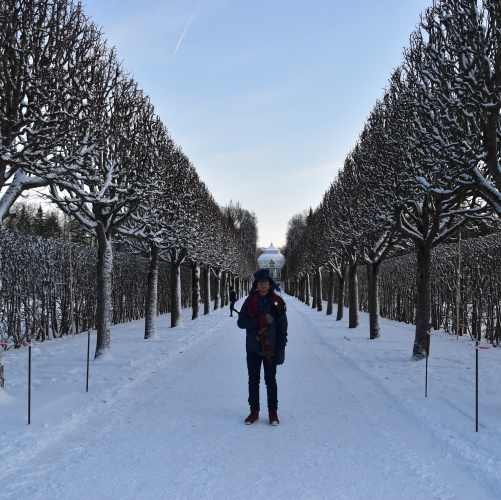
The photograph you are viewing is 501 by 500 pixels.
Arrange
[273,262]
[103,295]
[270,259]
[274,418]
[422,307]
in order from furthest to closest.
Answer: [270,259] → [273,262] → [103,295] → [422,307] → [274,418]

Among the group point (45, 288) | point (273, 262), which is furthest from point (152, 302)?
point (273, 262)

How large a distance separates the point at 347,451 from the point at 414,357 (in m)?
6.72

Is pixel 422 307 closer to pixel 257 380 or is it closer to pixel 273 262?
pixel 257 380

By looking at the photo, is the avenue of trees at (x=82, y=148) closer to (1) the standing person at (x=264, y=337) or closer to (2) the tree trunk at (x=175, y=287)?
(2) the tree trunk at (x=175, y=287)

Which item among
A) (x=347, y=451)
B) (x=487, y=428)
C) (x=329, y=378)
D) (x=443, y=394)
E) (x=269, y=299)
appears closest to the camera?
(x=347, y=451)

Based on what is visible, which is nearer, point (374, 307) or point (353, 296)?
point (374, 307)

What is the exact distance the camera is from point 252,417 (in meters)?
5.92

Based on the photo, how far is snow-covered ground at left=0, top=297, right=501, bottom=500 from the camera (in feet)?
13.3

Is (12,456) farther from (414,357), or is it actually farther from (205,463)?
(414,357)

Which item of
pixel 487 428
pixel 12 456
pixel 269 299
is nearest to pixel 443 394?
pixel 487 428

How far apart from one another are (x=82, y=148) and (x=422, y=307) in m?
8.44

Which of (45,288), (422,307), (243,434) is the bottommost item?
(243,434)

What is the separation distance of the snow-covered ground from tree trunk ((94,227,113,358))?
2.70ft

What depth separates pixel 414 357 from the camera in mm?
10930
